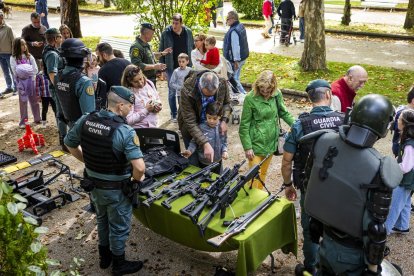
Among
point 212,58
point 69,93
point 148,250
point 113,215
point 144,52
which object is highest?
point 212,58

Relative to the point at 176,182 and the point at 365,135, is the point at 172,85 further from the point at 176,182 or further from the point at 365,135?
the point at 365,135

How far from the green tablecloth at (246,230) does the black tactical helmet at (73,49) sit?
2229 mm

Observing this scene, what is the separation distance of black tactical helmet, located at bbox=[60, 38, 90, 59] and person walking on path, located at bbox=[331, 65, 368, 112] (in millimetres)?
3268

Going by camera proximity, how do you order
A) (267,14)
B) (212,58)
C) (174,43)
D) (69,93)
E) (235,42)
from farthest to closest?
1. (267,14)
2. (235,42)
3. (174,43)
4. (212,58)
5. (69,93)

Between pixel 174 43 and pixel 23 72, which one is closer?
pixel 23 72

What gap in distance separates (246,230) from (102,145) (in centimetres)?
158

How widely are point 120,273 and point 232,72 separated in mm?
5747

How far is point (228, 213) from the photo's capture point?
437 cm

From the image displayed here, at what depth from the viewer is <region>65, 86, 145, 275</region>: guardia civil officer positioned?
4156mm

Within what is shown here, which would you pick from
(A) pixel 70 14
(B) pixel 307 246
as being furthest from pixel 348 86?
(A) pixel 70 14

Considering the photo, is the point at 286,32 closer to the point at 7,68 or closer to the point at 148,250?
the point at 7,68

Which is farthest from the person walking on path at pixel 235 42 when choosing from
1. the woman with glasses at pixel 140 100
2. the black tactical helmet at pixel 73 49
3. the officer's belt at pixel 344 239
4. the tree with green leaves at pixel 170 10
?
the officer's belt at pixel 344 239

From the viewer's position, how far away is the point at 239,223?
13.5ft

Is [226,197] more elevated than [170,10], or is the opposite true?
[170,10]
